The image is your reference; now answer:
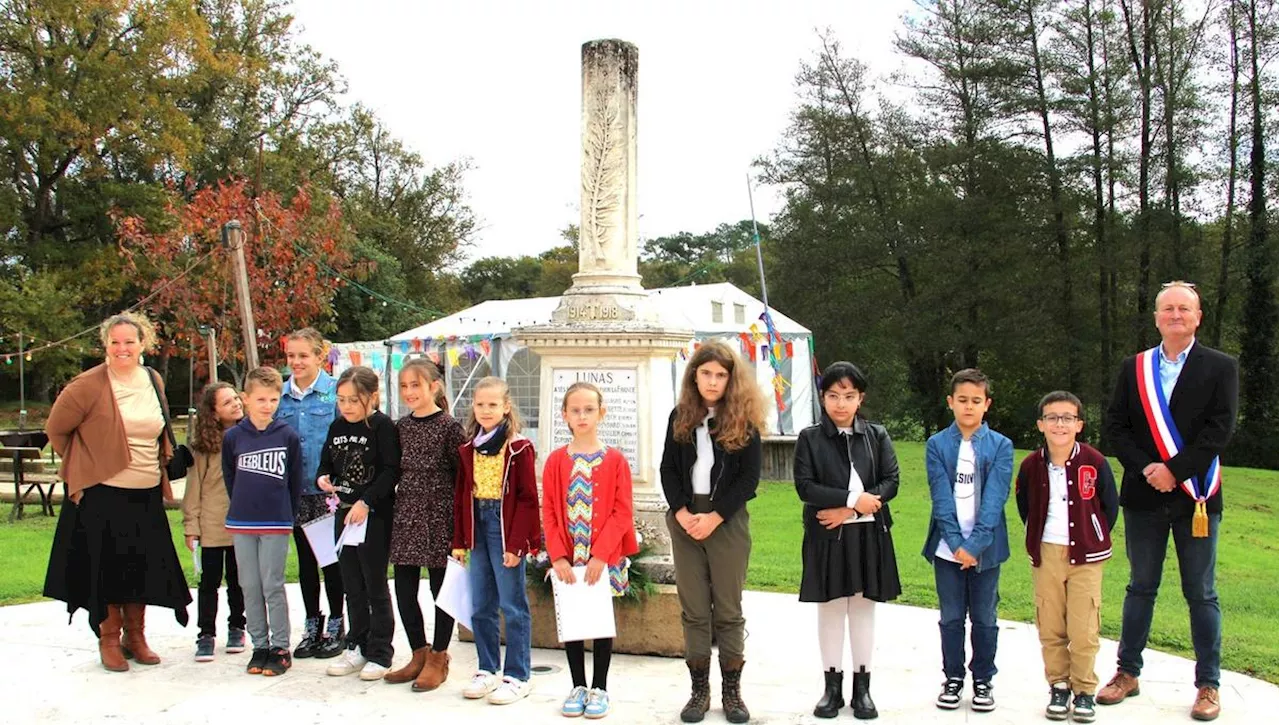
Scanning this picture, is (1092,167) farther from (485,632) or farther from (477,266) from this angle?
(477,266)

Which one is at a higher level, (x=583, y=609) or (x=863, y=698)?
(x=583, y=609)

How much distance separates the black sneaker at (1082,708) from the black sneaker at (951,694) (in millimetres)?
454

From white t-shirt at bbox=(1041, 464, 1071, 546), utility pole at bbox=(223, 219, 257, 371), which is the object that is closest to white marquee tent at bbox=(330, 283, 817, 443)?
utility pole at bbox=(223, 219, 257, 371)

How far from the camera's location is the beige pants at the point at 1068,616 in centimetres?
445

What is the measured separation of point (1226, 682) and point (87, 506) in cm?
550

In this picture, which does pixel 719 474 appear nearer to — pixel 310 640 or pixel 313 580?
pixel 313 580

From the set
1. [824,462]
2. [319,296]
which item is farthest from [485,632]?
[319,296]

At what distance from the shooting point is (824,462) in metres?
4.54

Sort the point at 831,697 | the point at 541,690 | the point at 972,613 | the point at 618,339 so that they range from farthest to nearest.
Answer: the point at 618,339, the point at 541,690, the point at 972,613, the point at 831,697

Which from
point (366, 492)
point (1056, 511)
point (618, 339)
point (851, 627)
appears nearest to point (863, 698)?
point (851, 627)

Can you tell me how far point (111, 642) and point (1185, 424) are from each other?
5088 mm

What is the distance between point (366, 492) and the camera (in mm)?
4973

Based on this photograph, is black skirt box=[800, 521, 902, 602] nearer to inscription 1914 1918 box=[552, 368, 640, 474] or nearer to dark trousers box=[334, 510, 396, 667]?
inscription 1914 1918 box=[552, 368, 640, 474]

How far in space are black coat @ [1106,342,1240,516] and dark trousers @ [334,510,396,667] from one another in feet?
10.7
